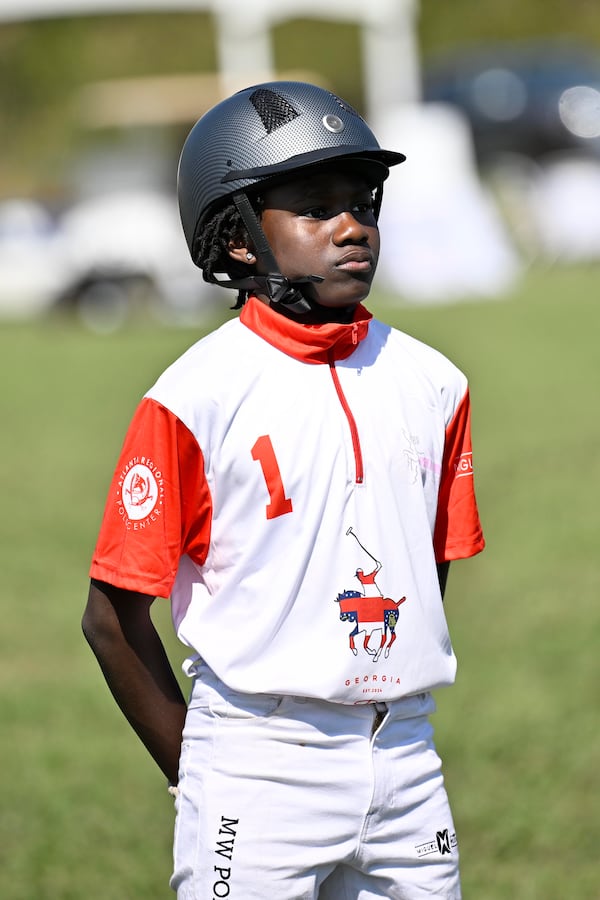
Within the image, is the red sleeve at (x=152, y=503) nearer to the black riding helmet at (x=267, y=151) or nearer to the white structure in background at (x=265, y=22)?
the black riding helmet at (x=267, y=151)

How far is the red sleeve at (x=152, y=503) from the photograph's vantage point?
2576 mm

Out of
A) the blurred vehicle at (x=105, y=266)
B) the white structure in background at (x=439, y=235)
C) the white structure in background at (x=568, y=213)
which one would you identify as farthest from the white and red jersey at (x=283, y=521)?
the white structure in background at (x=568, y=213)

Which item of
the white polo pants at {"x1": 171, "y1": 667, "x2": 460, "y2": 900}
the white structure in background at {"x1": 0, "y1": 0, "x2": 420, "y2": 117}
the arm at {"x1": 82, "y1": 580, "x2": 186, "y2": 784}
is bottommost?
the white polo pants at {"x1": 171, "y1": 667, "x2": 460, "y2": 900}

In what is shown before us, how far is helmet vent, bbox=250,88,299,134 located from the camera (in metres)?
2.77

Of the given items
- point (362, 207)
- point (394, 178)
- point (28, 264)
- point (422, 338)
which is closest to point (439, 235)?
point (394, 178)

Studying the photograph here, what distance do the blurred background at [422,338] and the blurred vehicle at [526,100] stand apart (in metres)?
0.04

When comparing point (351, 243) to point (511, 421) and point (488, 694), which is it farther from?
point (511, 421)

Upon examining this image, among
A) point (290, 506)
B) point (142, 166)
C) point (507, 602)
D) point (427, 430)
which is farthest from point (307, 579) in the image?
point (142, 166)

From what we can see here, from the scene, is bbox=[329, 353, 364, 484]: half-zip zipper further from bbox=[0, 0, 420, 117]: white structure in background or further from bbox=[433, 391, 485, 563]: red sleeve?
bbox=[0, 0, 420, 117]: white structure in background

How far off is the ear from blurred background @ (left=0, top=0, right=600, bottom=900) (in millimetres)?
2343

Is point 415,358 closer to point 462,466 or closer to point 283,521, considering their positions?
point 462,466

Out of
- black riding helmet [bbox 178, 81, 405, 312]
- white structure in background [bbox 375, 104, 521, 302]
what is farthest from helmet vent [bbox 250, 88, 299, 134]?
white structure in background [bbox 375, 104, 521, 302]

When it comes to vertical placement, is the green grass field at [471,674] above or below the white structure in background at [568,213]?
below

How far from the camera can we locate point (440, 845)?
2658mm
